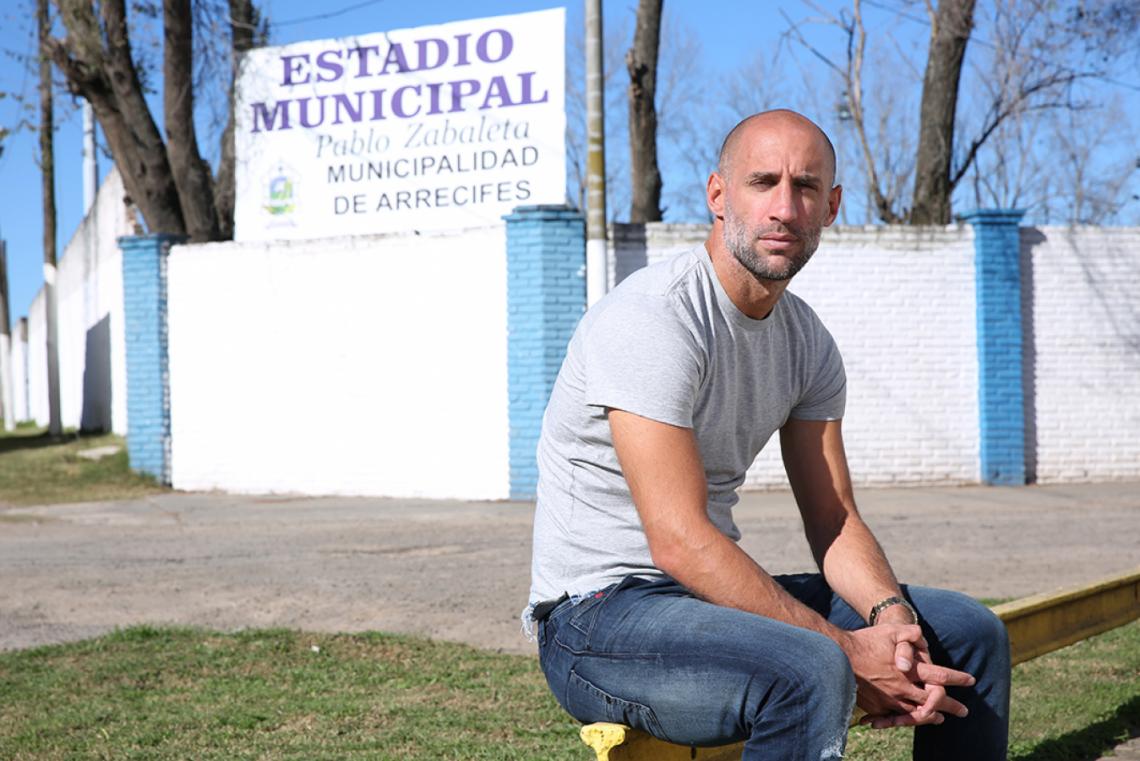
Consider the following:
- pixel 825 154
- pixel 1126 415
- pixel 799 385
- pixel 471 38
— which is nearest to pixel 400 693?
pixel 799 385

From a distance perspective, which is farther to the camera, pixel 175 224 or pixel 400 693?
pixel 175 224

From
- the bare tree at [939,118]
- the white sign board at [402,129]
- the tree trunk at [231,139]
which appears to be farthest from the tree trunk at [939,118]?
the tree trunk at [231,139]

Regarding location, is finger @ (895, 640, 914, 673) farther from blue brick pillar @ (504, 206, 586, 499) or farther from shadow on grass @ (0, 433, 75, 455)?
shadow on grass @ (0, 433, 75, 455)

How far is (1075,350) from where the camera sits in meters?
14.7

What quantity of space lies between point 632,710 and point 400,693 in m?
2.80

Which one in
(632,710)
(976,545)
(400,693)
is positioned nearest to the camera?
(632,710)

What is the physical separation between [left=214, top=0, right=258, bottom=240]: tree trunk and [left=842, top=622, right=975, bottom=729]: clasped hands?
14.9m

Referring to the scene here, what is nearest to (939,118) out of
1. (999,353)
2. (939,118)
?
(939,118)

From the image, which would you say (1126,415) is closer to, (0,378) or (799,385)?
(799,385)

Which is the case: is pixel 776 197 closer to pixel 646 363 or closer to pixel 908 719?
pixel 646 363

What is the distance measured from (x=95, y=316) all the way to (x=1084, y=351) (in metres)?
17.5

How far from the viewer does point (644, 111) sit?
15.7 m

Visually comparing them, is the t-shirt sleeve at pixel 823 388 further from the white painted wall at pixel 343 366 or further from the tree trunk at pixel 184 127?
the tree trunk at pixel 184 127

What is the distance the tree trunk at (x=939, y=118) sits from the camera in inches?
627
